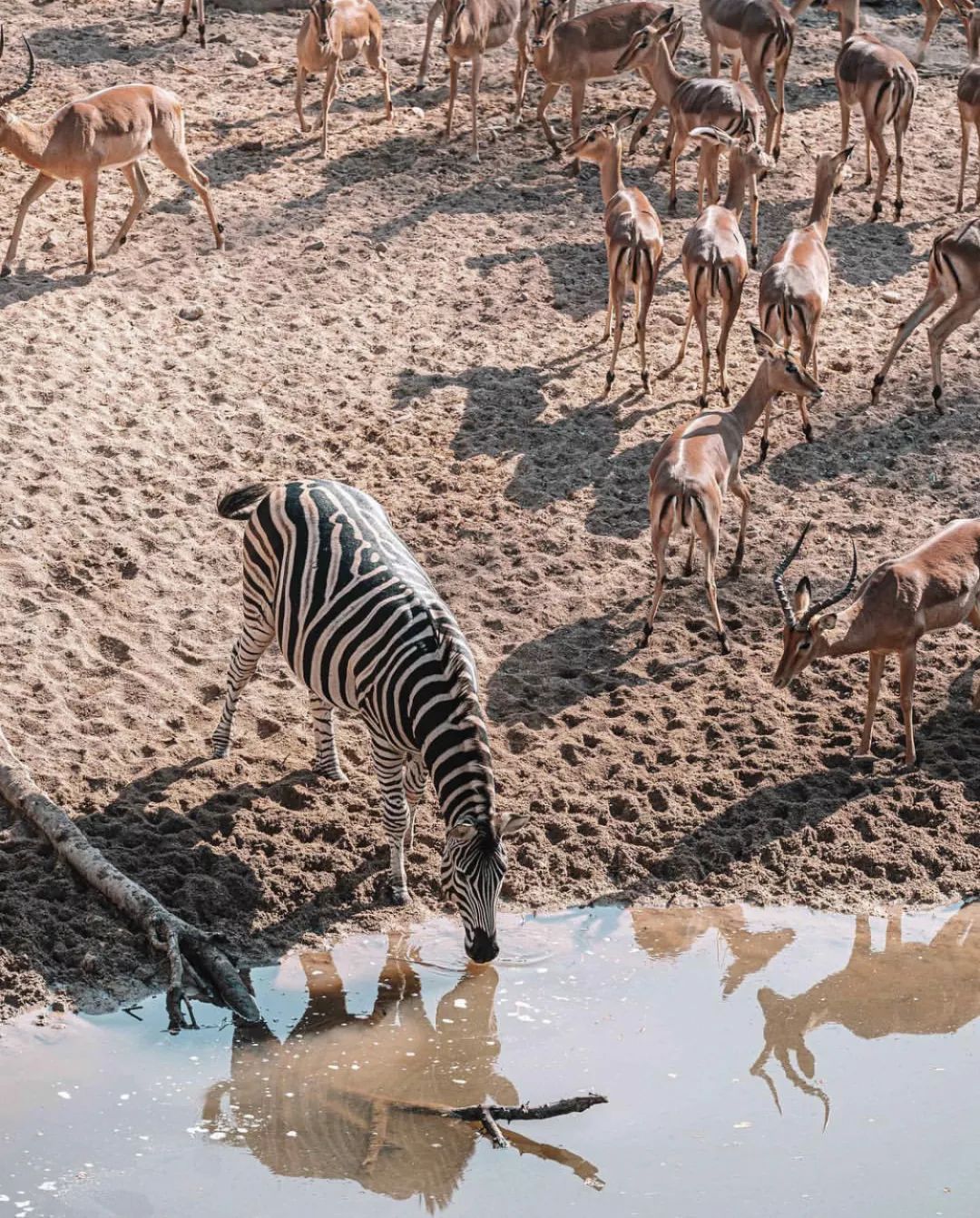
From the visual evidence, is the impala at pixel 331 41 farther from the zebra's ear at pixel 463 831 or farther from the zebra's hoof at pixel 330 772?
the zebra's ear at pixel 463 831

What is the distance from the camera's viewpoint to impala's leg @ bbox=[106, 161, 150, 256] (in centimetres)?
1302

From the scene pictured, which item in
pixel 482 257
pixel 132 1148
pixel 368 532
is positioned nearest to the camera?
pixel 132 1148

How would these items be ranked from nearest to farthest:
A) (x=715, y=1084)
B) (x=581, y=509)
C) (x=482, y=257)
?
(x=715, y=1084)
(x=581, y=509)
(x=482, y=257)

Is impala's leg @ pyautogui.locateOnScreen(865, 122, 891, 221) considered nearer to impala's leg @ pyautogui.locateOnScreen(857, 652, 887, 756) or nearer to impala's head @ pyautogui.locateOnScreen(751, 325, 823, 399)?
impala's head @ pyautogui.locateOnScreen(751, 325, 823, 399)

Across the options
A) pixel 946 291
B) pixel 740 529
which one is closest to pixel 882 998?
pixel 740 529

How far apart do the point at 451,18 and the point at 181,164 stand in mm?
3343

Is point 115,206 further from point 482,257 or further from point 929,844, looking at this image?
point 929,844

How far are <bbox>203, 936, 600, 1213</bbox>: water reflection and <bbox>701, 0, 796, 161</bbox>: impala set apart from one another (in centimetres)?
1089

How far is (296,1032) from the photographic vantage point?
6684mm

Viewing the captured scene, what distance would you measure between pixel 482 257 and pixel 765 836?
22.7 ft

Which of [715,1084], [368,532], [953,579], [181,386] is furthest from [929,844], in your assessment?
[181,386]

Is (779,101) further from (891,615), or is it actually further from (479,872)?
(479,872)

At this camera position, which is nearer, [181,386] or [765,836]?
[765,836]

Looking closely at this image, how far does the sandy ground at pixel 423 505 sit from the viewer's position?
781cm
